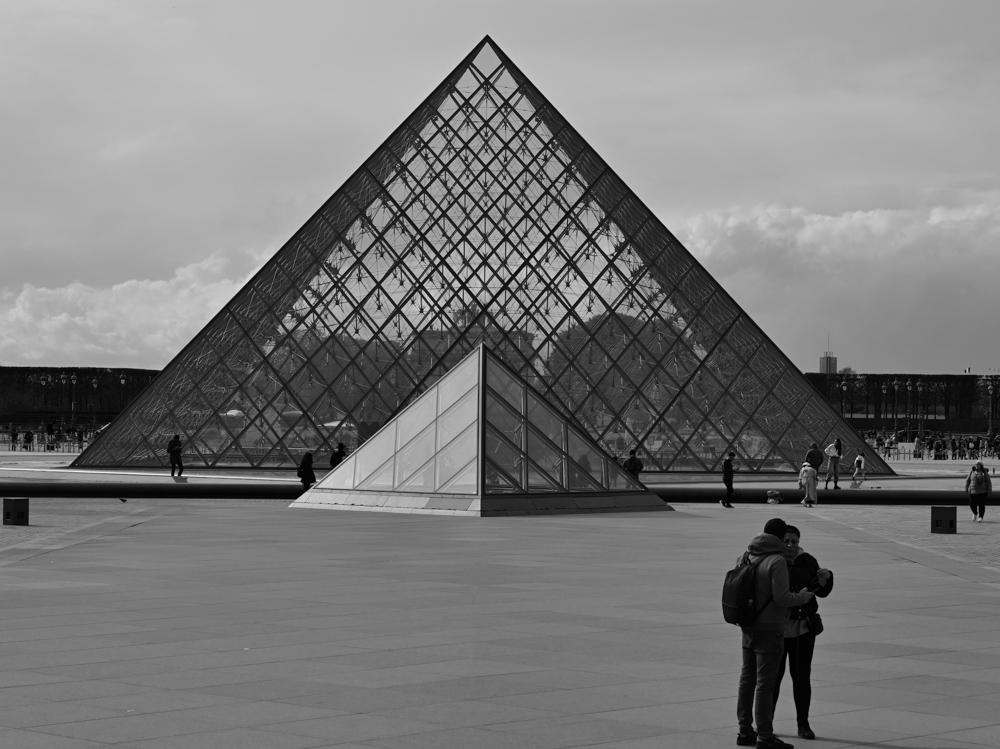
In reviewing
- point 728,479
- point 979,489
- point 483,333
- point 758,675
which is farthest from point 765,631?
point 483,333

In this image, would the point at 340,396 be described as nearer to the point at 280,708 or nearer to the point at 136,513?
the point at 136,513

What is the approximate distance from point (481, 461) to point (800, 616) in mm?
14934

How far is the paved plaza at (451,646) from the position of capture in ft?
20.5

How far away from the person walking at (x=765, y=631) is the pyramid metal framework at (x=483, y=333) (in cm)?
2674

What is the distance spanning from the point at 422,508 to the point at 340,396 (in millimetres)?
13388

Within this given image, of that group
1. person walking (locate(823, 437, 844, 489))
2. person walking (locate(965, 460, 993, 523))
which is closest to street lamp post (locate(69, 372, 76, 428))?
person walking (locate(823, 437, 844, 489))

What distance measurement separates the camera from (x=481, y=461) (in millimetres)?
21453

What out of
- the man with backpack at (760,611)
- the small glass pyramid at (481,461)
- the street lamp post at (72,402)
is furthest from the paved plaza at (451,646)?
the street lamp post at (72,402)

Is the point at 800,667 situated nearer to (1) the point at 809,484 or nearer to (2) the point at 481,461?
(2) the point at 481,461

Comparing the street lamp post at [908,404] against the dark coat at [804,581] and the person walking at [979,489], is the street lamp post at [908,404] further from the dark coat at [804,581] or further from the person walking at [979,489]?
the dark coat at [804,581]

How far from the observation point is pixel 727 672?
7.72m

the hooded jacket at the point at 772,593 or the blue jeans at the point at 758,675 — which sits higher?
the hooded jacket at the point at 772,593

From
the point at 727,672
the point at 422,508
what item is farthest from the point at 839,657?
the point at 422,508

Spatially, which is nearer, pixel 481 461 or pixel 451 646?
pixel 451 646
